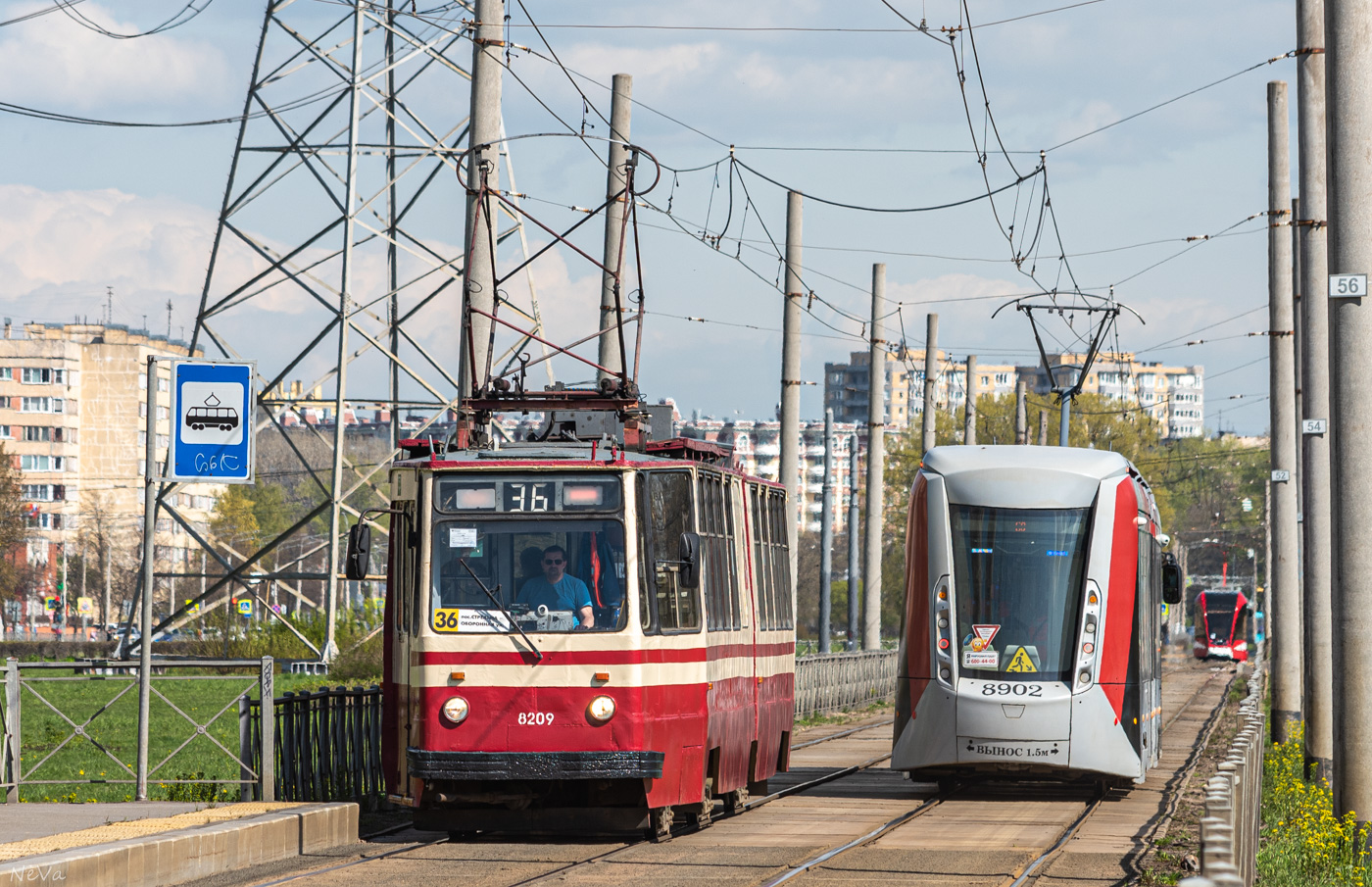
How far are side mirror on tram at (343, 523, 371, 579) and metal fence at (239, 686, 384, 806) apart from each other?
1.35 metres

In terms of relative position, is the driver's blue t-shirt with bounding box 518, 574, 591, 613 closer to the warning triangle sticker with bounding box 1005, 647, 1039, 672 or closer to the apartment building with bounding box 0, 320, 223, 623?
the warning triangle sticker with bounding box 1005, 647, 1039, 672

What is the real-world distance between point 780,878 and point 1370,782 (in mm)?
4432

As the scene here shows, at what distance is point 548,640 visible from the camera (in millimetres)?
13750

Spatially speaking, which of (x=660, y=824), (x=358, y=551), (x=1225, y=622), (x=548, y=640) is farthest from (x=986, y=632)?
(x=1225, y=622)

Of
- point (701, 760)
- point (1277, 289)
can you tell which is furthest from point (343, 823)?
point (1277, 289)

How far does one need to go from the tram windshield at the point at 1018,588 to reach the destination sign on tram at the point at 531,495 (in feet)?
16.8

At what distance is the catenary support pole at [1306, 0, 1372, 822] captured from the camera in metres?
13.6

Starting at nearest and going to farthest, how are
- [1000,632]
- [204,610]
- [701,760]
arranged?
[701,760] → [1000,632] → [204,610]

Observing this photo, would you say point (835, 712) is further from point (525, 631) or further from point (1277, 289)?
point (525, 631)

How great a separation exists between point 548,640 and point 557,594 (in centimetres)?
35

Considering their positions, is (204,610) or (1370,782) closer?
(1370,782)

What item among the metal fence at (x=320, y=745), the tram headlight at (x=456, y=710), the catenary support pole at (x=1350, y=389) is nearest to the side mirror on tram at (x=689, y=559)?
the tram headlight at (x=456, y=710)

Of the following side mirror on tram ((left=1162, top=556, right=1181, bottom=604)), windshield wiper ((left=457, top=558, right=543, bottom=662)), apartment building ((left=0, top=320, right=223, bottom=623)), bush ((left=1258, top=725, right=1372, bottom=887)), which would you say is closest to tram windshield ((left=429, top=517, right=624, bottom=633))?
windshield wiper ((left=457, top=558, right=543, bottom=662))

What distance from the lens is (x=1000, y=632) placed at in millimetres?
17844
